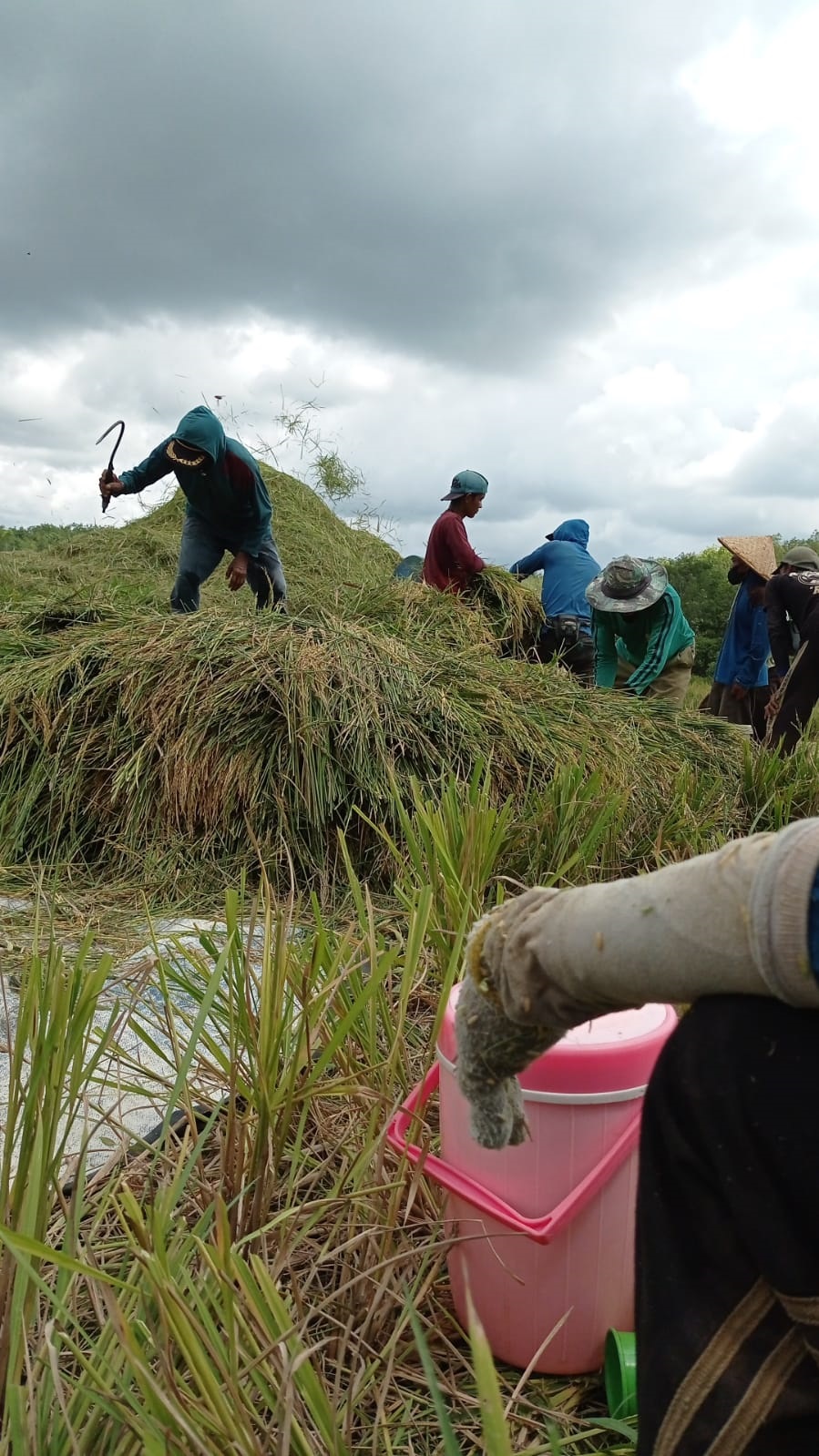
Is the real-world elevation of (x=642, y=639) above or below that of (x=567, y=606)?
below

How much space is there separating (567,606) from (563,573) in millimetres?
175

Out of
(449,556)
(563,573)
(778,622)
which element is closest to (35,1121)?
(449,556)

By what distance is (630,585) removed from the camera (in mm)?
4211

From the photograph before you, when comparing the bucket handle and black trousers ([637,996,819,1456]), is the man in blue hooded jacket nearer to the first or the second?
the bucket handle

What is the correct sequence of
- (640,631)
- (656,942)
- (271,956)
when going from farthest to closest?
(640,631)
(271,956)
(656,942)

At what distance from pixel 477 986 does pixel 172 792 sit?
1.99m

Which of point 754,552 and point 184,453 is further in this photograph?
point 754,552

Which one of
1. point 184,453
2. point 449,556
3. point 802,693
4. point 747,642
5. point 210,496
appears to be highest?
point 184,453

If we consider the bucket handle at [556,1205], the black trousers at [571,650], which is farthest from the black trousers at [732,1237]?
the black trousers at [571,650]

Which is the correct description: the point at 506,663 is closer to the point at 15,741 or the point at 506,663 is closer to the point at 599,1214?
the point at 15,741

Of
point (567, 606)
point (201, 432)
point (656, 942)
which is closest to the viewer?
point (656, 942)

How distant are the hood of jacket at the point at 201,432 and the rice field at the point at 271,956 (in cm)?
71

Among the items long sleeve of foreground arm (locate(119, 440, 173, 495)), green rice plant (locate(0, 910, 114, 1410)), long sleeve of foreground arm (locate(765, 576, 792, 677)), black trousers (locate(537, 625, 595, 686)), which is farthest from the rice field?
long sleeve of foreground arm (locate(765, 576, 792, 677))

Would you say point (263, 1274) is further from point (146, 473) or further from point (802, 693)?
point (802, 693)
